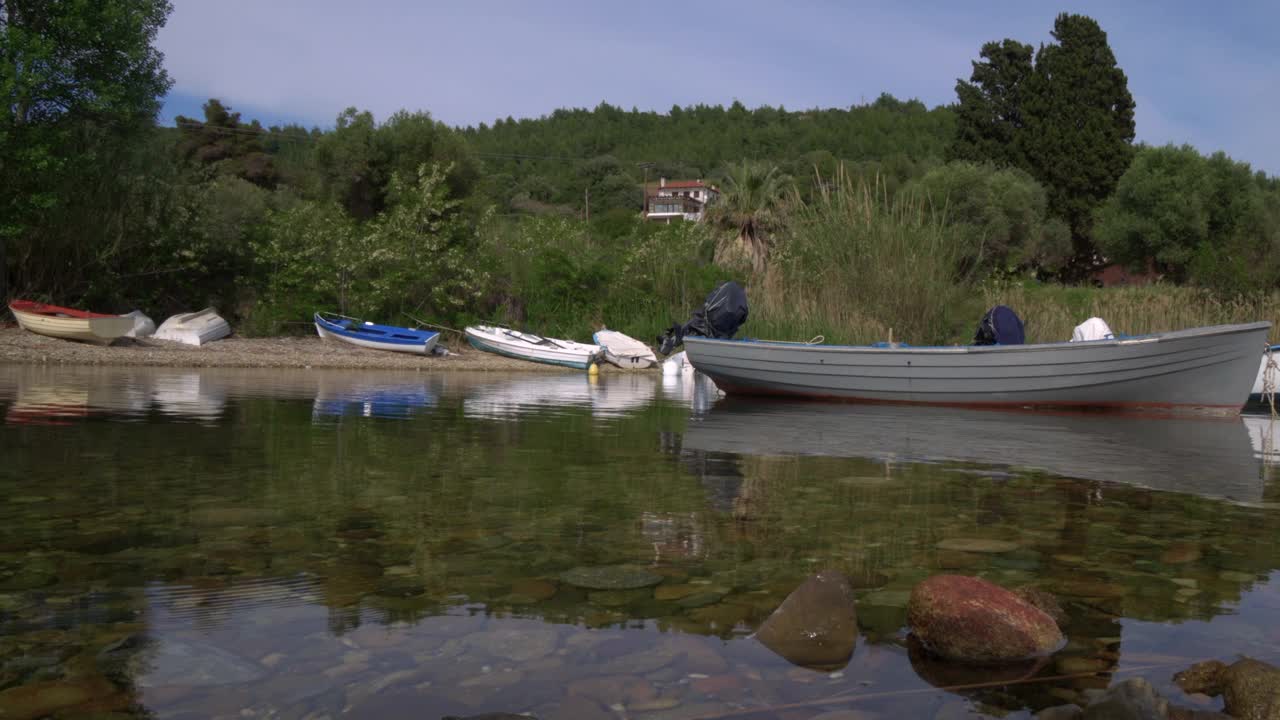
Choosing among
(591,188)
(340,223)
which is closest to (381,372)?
(340,223)

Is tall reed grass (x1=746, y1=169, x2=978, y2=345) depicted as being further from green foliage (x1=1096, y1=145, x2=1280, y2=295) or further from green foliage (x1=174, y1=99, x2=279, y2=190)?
green foliage (x1=174, y1=99, x2=279, y2=190)

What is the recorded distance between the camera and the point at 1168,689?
2.90m

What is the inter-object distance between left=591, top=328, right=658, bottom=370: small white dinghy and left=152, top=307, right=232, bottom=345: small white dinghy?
31.1ft

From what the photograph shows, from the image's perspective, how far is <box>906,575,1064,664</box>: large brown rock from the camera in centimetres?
314

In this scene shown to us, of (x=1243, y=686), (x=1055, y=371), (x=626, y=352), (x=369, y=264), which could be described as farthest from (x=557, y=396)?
(x=1243, y=686)

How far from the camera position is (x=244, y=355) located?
2291 cm

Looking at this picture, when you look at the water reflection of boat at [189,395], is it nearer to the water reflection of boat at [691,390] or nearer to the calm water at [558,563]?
the calm water at [558,563]

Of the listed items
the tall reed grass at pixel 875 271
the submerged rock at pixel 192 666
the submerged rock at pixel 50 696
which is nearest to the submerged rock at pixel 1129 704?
the submerged rock at pixel 192 666

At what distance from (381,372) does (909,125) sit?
9887 cm

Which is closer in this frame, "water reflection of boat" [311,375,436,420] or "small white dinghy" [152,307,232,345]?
"water reflection of boat" [311,375,436,420]

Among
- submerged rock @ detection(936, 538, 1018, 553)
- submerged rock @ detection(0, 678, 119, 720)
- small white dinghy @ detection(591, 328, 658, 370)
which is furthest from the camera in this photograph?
small white dinghy @ detection(591, 328, 658, 370)

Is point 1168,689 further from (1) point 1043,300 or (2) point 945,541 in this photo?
(1) point 1043,300

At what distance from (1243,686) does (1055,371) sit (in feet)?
40.7

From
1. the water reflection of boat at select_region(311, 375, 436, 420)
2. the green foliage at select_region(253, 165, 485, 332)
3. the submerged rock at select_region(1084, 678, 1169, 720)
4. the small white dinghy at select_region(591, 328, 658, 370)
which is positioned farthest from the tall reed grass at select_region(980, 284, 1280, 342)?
the submerged rock at select_region(1084, 678, 1169, 720)
